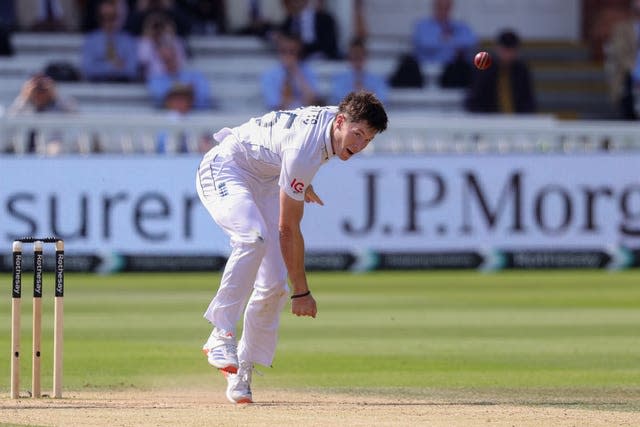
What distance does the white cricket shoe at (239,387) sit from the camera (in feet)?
27.1

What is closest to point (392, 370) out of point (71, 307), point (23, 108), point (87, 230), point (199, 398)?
point (199, 398)

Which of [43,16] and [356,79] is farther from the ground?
[43,16]

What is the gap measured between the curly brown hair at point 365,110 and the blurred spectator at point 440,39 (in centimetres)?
1365

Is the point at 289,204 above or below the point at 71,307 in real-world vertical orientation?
above

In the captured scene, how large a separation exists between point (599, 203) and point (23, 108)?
652 cm

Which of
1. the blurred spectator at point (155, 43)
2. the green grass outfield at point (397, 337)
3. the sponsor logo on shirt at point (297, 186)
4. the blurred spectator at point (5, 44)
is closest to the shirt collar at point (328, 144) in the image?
the sponsor logo on shirt at point (297, 186)

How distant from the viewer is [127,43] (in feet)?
65.8

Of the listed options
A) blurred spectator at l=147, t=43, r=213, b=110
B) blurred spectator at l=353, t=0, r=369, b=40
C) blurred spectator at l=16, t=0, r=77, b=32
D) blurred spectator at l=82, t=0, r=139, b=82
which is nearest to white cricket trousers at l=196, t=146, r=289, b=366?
blurred spectator at l=147, t=43, r=213, b=110

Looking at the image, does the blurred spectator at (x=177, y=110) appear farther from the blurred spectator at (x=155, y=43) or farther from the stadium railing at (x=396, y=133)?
the blurred spectator at (x=155, y=43)

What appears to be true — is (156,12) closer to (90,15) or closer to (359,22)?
(90,15)

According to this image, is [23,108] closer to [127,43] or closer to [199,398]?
[127,43]

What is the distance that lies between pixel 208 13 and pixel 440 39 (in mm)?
3442

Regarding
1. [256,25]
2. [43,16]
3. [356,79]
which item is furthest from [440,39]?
[43,16]

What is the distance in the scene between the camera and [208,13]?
73.8 feet
